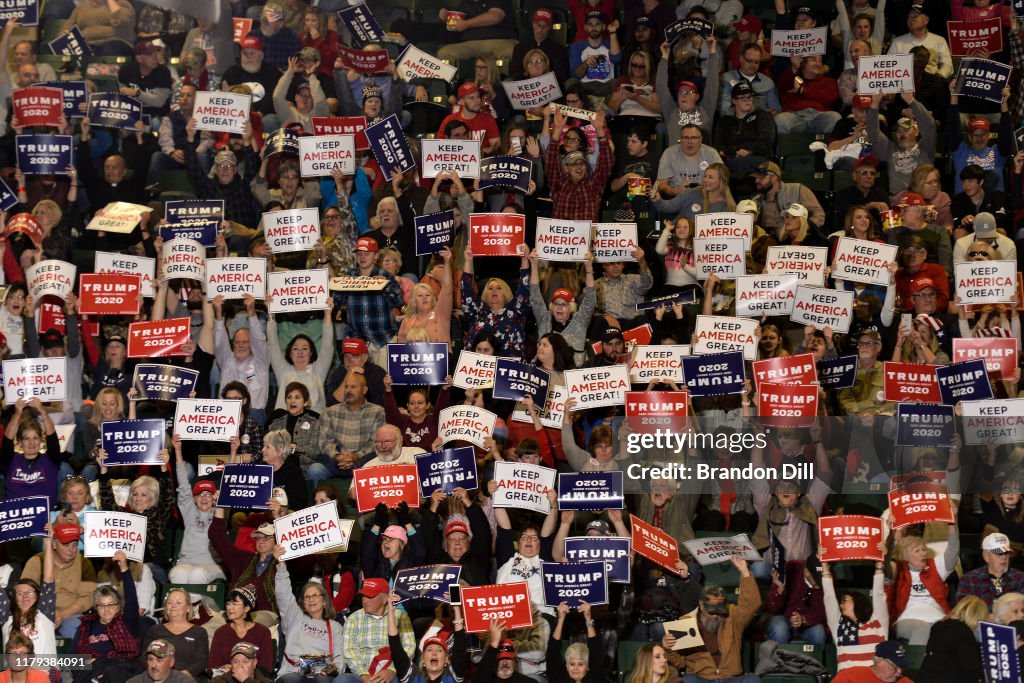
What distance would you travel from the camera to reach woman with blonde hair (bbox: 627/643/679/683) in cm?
1268

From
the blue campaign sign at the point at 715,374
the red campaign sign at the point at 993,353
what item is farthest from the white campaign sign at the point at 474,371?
the red campaign sign at the point at 993,353

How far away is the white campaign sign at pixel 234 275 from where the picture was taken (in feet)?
50.2

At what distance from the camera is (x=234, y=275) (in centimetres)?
1533

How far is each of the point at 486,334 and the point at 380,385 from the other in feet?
2.76

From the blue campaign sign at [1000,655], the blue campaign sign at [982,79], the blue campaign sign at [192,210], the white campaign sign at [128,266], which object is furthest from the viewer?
the blue campaign sign at [982,79]

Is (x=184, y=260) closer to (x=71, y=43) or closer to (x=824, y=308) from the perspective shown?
(x=71, y=43)

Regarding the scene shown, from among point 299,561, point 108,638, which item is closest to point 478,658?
point 299,561

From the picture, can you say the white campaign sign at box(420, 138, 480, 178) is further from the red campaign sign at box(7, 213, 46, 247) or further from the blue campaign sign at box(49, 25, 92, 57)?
the blue campaign sign at box(49, 25, 92, 57)

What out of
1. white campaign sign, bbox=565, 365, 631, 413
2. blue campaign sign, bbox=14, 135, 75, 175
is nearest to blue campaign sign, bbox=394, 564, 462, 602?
white campaign sign, bbox=565, 365, 631, 413

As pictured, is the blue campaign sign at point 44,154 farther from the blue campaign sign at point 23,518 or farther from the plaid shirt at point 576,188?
the plaid shirt at point 576,188

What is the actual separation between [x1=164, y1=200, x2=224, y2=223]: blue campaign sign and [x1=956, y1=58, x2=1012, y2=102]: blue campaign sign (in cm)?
590

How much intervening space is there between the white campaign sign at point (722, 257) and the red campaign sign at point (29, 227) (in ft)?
16.5

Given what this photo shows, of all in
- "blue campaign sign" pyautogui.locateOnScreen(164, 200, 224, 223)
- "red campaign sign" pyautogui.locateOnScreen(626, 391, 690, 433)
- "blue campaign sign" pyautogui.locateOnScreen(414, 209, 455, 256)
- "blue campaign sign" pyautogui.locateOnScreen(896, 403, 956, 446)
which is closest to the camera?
"blue campaign sign" pyautogui.locateOnScreen(896, 403, 956, 446)

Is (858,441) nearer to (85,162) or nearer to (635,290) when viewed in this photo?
(635,290)
